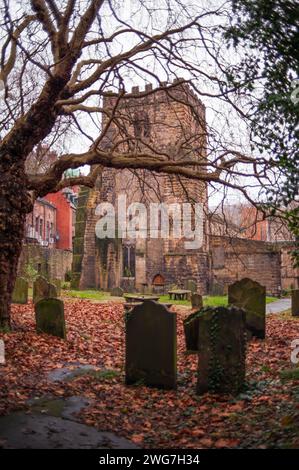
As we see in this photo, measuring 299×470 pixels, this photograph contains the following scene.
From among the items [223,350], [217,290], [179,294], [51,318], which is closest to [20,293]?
[51,318]

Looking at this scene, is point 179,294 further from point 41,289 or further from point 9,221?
point 9,221

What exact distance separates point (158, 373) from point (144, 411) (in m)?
1.07

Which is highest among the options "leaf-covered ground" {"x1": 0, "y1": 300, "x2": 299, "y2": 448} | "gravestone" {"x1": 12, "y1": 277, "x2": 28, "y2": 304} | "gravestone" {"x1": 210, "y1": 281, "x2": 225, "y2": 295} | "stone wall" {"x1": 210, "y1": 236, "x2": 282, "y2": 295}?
"stone wall" {"x1": 210, "y1": 236, "x2": 282, "y2": 295}

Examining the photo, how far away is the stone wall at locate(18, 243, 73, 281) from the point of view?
28734mm

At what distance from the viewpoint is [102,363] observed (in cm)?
837

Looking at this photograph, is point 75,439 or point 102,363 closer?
point 75,439

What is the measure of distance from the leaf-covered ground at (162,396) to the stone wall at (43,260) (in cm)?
1900

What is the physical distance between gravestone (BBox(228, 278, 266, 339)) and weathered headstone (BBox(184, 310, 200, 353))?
1895 millimetres

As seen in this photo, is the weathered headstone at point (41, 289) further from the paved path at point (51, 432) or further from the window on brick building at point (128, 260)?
the window on brick building at point (128, 260)

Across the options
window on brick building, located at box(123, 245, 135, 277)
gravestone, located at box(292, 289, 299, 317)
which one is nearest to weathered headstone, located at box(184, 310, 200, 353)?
gravestone, located at box(292, 289, 299, 317)

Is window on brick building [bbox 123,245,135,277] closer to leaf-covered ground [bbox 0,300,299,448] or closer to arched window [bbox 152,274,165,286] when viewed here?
arched window [bbox 152,274,165,286]

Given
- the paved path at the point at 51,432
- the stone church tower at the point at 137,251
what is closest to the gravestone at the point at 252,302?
the paved path at the point at 51,432
